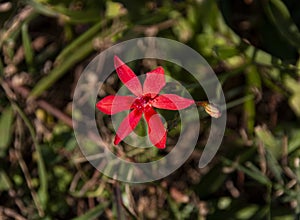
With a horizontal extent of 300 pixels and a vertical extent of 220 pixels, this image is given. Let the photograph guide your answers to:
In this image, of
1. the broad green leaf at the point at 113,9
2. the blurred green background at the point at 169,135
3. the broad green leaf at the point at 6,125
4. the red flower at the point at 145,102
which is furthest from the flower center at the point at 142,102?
the broad green leaf at the point at 6,125

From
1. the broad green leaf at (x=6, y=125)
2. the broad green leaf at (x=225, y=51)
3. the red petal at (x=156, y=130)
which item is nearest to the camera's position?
the red petal at (x=156, y=130)

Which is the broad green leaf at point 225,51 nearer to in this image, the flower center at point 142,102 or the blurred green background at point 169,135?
the blurred green background at point 169,135

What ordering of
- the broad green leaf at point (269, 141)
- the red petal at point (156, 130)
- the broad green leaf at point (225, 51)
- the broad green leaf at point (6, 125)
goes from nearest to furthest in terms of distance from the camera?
the red petal at point (156, 130) → the broad green leaf at point (225, 51) → the broad green leaf at point (269, 141) → the broad green leaf at point (6, 125)

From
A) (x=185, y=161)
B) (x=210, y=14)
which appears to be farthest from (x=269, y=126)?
(x=210, y=14)

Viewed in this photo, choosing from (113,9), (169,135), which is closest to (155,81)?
(169,135)

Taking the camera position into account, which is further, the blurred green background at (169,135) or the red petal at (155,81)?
the blurred green background at (169,135)

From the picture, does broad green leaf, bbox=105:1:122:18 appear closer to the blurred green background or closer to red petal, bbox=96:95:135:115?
the blurred green background

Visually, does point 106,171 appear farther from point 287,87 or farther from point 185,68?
point 287,87
